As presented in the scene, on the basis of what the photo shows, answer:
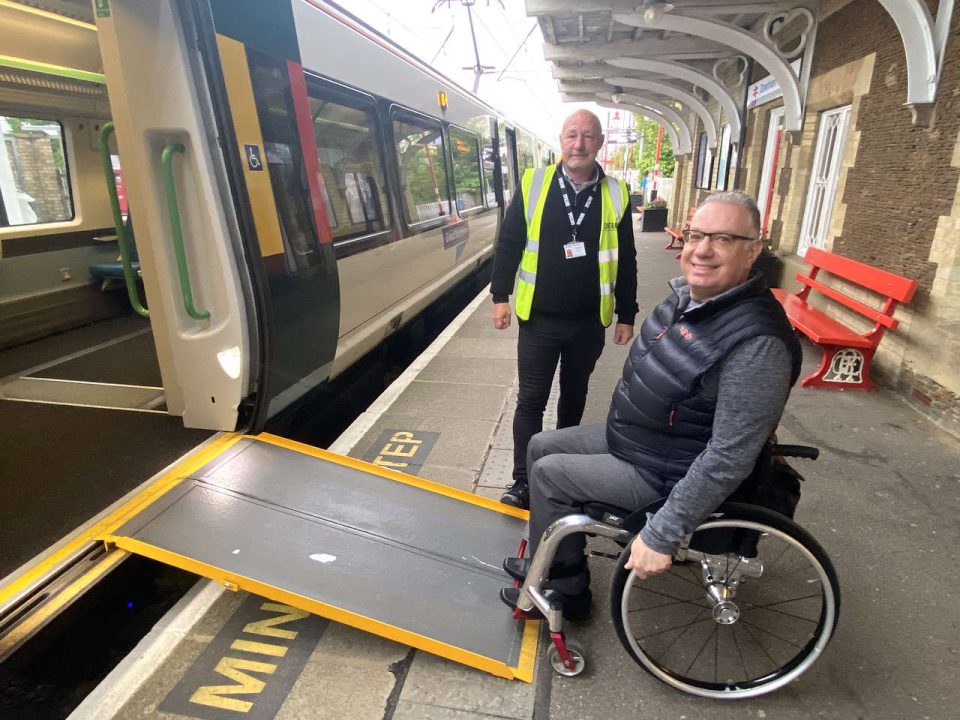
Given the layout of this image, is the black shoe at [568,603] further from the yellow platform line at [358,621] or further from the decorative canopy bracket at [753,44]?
the decorative canopy bracket at [753,44]

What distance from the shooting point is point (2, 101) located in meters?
5.02

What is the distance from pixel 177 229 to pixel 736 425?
251 cm

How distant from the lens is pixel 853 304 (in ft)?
16.2

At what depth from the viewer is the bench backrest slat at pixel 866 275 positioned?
173 inches

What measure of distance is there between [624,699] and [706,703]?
0.27 metres

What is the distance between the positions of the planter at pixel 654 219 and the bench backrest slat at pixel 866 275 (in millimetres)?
12043

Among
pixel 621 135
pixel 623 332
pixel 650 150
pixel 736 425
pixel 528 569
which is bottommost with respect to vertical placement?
pixel 528 569

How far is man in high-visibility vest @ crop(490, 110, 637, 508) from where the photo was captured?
271 centimetres

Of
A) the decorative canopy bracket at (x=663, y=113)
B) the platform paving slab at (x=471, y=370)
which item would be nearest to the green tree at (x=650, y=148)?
the decorative canopy bracket at (x=663, y=113)

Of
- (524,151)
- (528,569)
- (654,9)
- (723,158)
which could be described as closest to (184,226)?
(528,569)

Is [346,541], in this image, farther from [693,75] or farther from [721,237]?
[693,75]

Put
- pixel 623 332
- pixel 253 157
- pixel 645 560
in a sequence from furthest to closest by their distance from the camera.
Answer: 1. pixel 623 332
2. pixel 253 157
3. pixel 645 560

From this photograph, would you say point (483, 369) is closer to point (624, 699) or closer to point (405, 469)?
point (405, 469)

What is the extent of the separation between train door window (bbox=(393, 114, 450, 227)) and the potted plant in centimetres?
1256
